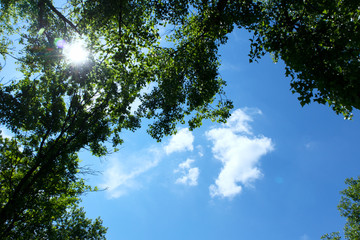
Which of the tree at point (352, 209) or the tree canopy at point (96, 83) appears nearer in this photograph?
the tree canopy at point (96, 83)

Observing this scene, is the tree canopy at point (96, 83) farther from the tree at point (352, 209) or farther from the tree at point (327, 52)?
the tree at point (352, 209)

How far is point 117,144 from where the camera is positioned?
15.6 m

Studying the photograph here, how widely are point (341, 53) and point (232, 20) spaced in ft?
20.0

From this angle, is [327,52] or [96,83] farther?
[96,83]

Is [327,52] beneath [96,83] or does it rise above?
beneath

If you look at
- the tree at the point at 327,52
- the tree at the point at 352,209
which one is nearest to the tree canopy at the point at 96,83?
the tree at the point at 327,52

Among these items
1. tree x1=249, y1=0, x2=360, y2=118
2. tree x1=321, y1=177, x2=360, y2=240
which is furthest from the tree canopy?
tree x1=321, y1=177, x2=360, y2=240

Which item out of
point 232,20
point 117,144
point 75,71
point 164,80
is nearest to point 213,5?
point 232,20

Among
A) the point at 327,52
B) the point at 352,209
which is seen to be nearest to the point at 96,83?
the point at 327,52

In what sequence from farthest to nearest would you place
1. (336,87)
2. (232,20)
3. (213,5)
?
(213,5), (232,20), (336,87)

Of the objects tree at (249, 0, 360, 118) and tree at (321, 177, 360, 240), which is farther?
tree at (321, 177, 360, 240)

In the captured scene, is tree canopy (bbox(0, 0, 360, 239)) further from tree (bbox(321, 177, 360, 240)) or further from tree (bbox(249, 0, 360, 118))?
tree (bbox(321, 177, 360, 240))

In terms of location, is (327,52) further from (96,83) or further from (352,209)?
(352,209)

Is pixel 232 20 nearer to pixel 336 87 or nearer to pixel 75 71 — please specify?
pixel 336 87
